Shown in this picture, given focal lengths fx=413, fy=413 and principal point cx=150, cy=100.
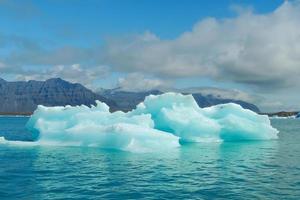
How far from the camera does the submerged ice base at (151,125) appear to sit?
94.1 feet

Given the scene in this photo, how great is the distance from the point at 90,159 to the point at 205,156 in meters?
7.48

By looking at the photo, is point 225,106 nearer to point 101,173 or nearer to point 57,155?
point 57,155

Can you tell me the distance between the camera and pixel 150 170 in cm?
2038

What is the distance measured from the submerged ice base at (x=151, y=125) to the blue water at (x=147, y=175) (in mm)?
1586

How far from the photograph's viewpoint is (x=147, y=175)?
62.4 ft

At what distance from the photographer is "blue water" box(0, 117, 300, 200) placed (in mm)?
15430

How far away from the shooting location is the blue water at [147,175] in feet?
50.6

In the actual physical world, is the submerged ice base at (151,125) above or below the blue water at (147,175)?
above

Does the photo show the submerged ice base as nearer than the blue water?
No

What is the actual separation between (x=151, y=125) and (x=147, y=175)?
13.7 meters

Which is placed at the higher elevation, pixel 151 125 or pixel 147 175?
pixel 151 125

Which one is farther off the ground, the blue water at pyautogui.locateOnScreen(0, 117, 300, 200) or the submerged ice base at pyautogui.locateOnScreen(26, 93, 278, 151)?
the submerged ice base at pyautogui.locateOnScreen(26, 93, 278, 151)

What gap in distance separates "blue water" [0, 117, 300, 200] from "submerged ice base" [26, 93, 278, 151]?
159 cm

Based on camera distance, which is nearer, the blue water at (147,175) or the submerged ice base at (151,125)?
the blue water at (147,175)
